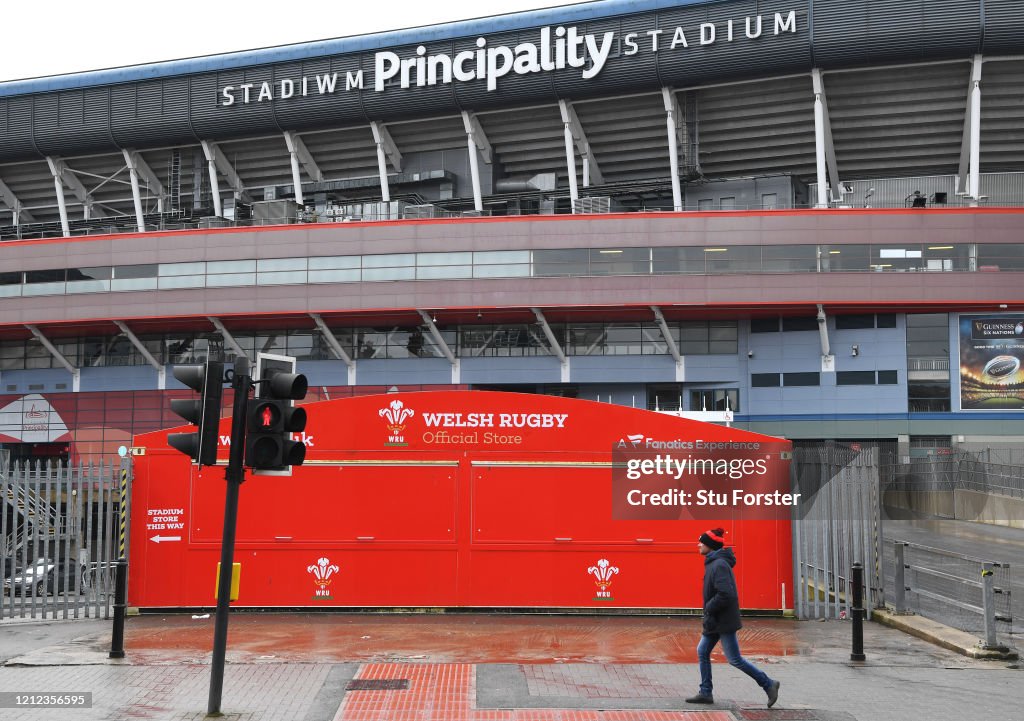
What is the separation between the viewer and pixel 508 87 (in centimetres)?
4700

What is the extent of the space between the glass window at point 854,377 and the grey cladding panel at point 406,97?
21978mm

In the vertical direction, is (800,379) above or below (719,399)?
above

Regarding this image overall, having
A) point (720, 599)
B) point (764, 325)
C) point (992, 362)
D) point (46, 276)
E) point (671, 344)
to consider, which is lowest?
point (720, 599)

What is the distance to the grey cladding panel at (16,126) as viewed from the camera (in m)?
A: 53.8

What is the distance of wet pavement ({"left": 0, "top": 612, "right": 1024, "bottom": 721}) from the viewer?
9.50 m

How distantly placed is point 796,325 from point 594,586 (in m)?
32.1

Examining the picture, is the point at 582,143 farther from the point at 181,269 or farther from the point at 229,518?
the point at 229,518

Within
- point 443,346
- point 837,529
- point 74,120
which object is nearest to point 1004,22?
point 443,346

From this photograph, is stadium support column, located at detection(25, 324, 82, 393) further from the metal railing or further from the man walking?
the man walking

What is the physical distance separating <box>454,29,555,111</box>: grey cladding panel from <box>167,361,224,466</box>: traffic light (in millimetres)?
39345

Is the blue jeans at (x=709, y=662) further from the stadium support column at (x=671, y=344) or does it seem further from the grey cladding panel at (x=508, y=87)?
the grey cladding panel at (x=508, y=87)

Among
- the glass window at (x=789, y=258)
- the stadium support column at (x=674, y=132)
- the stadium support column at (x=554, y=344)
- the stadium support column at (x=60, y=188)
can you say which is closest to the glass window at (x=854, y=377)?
the glass window at (x=789, y=258)

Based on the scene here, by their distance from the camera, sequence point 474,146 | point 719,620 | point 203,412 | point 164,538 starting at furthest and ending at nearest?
point 474,146, point 164,538, point 719,620, point 203,412

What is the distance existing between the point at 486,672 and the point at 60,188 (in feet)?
169
